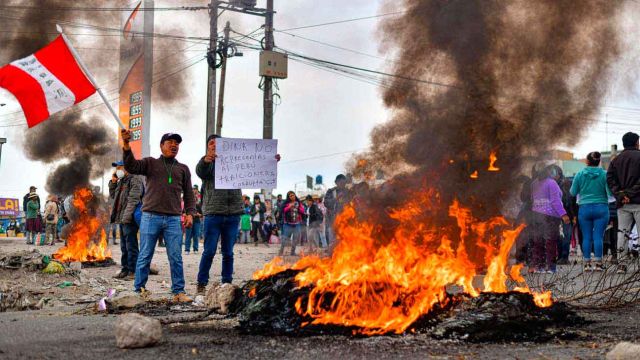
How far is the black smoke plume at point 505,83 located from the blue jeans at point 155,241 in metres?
2.54

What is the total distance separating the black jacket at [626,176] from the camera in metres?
9.28

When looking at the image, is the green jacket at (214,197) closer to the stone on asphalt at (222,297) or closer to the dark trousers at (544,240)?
the stone on asphalt at (222,297)

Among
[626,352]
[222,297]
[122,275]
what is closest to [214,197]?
[222,297]

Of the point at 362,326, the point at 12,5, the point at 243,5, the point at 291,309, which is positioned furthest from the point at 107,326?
the point at 243,5

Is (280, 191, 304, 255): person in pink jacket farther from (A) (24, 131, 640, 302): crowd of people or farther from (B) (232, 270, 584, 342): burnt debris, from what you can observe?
(B) (232, 270, 584, 342): burnt debris

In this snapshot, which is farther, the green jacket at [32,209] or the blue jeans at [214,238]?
the green jacket at [32,209]

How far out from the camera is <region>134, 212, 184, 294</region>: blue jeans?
24.4 feet

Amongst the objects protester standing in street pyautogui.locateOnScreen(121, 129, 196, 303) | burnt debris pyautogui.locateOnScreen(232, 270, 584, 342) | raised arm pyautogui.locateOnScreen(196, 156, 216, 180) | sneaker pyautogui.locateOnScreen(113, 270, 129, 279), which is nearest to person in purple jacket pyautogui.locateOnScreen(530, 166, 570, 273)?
burnt debris pyautogui.locateOnScreen(232, 270, 584, 342)

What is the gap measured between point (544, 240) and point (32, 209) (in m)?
16.8

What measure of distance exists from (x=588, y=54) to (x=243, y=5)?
16508mm

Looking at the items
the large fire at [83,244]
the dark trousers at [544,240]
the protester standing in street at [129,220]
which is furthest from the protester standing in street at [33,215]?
the dark trousers at [544,240]

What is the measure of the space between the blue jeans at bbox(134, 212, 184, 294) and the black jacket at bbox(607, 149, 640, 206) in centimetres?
624

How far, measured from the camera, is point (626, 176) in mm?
9383

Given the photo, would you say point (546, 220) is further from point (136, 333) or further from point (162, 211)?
point (136, 333)
